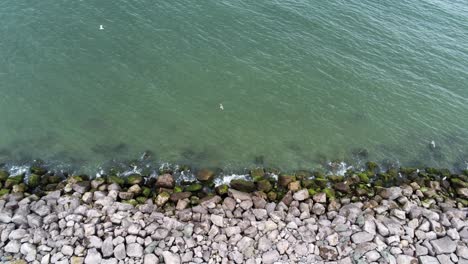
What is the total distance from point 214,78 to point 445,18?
40.2 m

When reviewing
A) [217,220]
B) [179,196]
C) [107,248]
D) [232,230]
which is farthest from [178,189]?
[107,248]

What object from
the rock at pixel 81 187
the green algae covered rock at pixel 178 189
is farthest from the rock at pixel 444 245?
the rock at pixel 81 187

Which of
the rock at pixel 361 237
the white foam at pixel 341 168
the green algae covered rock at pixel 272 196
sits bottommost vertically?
the white foam at pixel 341 168

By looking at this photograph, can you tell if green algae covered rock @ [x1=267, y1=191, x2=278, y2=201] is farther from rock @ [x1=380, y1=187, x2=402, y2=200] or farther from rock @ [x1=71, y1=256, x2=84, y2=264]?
rock @ [x1=71, y1=256, x2=84, y2=264]

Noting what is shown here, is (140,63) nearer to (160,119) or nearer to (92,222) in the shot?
(160,119)

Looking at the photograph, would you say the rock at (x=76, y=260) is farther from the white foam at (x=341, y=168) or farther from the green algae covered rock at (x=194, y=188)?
the white foam at (x=341, y=168)

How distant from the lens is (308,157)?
3872cm

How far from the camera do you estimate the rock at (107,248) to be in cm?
2729

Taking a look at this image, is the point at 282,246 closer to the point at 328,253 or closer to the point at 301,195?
the point at 328,253

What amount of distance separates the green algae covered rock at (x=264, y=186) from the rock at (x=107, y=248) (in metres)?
12.7

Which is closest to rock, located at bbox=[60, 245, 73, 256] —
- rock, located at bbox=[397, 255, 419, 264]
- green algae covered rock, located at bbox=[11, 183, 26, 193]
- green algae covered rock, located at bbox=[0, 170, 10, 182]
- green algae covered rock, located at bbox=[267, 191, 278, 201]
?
green algae covered rock, located at bbox=[11, 183, 26, 193]

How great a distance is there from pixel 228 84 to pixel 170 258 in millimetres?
23234

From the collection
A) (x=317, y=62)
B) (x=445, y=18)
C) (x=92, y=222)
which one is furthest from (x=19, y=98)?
(x=445, y=18)

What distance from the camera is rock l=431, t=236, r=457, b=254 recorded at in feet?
94.7
